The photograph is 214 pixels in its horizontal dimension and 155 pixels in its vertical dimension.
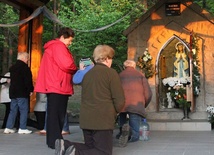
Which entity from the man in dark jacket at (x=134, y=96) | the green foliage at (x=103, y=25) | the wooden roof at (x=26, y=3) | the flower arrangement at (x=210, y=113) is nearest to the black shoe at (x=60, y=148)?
the man in dark jacket at (x=134, y=96)

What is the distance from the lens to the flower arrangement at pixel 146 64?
1156cm

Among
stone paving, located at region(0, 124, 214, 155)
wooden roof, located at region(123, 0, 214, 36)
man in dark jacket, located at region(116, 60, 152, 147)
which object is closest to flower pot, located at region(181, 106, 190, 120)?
stone paving, located at region(0, 124, 214, 155)

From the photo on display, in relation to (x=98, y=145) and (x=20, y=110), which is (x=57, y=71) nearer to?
(x=98, y=145)

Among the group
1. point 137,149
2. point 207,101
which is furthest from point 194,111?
point 137,149

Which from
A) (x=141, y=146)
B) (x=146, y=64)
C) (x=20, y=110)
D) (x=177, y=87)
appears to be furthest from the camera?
(x=146, y=64)

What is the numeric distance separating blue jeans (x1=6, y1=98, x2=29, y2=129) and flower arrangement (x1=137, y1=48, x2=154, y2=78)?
3997 millimetres

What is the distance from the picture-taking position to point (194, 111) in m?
11.0

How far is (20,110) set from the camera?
8.95 m

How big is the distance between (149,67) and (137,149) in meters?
5.28

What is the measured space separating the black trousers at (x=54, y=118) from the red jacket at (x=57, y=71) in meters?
0.11

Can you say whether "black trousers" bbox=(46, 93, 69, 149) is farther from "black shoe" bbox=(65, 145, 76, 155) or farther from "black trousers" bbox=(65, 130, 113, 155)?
"black shoe" bbox=(65, 145, 76, 155)

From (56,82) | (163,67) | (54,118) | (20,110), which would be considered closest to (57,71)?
(56,82)

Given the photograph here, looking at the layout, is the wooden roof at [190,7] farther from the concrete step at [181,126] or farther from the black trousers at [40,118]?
the black trousers at [40,118]

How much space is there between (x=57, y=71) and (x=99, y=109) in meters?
1.24
